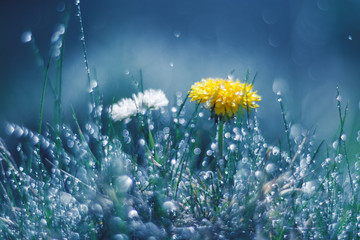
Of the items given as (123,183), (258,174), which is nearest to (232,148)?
(258,174)

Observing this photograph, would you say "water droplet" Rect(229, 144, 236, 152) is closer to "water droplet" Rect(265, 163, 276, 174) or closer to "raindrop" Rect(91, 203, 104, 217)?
"water droplet" Rect(265, 163, 276, 174)

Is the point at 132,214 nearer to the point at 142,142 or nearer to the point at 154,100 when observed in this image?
the point at 142,142

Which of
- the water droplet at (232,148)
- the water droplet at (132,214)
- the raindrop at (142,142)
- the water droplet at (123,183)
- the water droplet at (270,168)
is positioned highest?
the raindrop at (142,142)

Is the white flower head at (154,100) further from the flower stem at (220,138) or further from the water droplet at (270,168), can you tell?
the water droplet at (270,168)

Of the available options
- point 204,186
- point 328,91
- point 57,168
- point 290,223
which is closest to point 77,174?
point 57,168

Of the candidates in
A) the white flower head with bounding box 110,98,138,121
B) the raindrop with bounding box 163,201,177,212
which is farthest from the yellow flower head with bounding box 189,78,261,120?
the raindrop with bounding box 163,201,177,212

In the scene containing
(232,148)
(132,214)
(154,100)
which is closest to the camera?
(132,214)

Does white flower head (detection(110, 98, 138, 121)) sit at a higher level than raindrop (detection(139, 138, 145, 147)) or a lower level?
higher

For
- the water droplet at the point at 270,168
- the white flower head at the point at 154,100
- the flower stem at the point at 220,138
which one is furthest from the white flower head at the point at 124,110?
the water droplet at the point at 270,168
